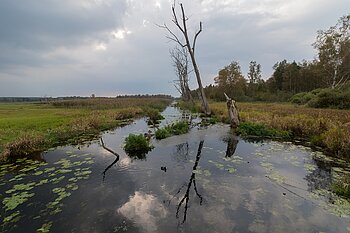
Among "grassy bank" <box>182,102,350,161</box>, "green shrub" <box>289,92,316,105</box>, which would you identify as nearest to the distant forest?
"green shrub" <box>289,92,316,105</box>

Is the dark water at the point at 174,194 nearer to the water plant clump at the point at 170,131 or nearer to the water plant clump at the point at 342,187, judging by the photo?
the water plant clump at the point at 342,187

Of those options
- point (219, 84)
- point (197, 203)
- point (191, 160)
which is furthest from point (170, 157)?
point (219, 84)

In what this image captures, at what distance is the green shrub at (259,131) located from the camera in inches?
502

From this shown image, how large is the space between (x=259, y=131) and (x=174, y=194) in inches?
366

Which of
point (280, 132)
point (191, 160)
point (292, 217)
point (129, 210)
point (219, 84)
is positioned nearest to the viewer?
point (292, 217)

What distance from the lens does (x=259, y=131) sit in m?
13.3

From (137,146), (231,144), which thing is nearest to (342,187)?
(231,144)

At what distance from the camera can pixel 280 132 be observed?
1286cm

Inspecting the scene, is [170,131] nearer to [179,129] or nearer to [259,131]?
[179,129]

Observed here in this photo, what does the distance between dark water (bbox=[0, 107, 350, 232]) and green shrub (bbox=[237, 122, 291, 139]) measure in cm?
335

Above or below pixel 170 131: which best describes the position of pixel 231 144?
below

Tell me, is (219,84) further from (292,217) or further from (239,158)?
(292,217)

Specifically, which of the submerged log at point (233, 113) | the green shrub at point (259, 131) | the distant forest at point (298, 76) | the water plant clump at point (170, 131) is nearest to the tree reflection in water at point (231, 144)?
the green shrub at point (259, 131)

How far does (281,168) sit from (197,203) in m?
3.99
